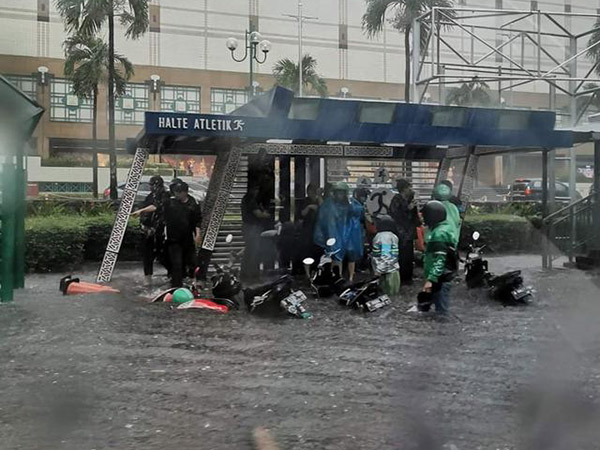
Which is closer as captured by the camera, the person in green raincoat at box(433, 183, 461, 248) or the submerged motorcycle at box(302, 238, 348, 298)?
the person in green raincoat at box(433, 183, 461, 248)

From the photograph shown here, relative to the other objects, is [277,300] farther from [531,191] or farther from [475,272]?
[531,191]

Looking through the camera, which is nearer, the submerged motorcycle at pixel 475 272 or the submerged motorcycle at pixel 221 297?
the submerged motorcycle at pixel 221 297

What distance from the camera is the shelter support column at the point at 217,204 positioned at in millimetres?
6277

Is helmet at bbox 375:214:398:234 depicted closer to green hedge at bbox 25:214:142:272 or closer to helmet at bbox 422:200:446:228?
helmet at bbox 422:200:446:228

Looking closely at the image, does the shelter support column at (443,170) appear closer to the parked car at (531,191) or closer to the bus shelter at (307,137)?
the bus shelter at (307,137)

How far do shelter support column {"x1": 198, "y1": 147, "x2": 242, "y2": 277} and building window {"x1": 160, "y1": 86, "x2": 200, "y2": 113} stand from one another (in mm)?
2191

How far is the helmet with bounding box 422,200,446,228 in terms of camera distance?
4.51 m

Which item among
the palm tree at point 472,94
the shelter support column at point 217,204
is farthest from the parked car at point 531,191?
the shelter support column at point 217,204

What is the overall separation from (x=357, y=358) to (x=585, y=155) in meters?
5.23

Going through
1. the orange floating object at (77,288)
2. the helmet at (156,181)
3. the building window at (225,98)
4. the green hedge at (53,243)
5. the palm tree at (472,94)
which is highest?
the palm tree at (472,94)

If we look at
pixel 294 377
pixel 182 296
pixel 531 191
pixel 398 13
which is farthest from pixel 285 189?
pixel 531 191

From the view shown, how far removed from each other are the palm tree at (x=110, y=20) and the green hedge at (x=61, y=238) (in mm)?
3781

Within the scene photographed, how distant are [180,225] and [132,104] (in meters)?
2.43

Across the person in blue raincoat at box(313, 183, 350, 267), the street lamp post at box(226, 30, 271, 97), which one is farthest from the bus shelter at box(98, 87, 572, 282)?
the street lamp post at box(226, 30, 271, 97)
